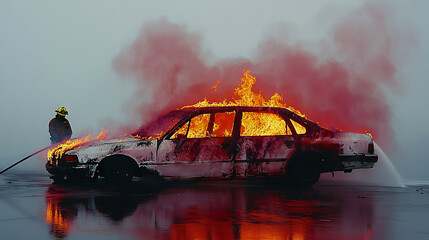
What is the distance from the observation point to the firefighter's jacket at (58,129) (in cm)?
1744

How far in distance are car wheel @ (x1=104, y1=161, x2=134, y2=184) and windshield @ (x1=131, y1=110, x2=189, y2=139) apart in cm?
72

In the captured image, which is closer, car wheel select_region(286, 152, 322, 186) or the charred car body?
the charred car body

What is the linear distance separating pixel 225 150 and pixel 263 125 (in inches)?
45.3

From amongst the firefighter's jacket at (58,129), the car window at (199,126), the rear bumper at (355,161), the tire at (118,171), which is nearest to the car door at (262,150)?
the car window at (199,126)

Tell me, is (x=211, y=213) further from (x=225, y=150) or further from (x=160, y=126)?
(x=160, y=126)

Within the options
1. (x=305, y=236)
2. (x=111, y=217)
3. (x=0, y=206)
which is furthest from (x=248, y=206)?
(x=0, y=206)

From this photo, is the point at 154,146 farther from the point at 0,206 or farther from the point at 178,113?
the point at 0,206

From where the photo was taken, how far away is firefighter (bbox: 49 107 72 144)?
17438 millimetres

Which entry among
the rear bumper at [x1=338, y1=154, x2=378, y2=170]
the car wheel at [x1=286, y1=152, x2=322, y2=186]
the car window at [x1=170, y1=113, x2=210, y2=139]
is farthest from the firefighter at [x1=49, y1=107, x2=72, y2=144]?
the rear bumper at [x1=338, y1=154, x2=378, y2=170]

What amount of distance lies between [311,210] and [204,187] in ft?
15.4

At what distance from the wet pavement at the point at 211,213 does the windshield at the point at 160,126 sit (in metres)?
1.12

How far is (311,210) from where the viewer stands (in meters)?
9.45

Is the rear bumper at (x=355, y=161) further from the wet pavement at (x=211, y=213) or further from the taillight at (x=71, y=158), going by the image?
the taillight at (x=71, y=158)

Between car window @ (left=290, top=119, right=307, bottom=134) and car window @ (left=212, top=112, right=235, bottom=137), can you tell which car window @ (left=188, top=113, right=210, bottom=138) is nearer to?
car window @ (left=212, top=112, right=235, bottom=137)
